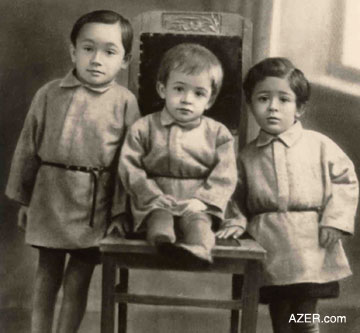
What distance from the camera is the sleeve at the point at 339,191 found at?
1.17 meters

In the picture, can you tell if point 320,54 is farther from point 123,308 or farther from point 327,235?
point 123,308

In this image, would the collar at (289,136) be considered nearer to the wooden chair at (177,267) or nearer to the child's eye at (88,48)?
the wooden chair at (177,267)

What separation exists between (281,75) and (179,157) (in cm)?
27

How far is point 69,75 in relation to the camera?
121 cm

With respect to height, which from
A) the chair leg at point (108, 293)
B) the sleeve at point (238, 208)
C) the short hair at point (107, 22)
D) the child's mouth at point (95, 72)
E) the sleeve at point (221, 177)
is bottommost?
the chair leg at point (108, 293)

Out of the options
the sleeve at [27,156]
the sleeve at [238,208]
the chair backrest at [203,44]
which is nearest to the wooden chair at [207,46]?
the chair backrest at [203,44]

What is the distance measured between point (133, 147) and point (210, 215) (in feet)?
0.66

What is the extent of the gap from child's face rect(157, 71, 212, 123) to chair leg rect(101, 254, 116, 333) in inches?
12.3

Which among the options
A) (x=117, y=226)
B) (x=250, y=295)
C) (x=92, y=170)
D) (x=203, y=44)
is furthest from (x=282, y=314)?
(x=203, y=44)

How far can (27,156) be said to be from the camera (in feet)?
3.98

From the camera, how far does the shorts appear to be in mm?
1194

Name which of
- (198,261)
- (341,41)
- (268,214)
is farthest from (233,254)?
(341,41)

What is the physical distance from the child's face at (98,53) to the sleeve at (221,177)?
0.26m

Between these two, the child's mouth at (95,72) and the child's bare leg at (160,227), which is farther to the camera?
the child's mouth at (95,72)
